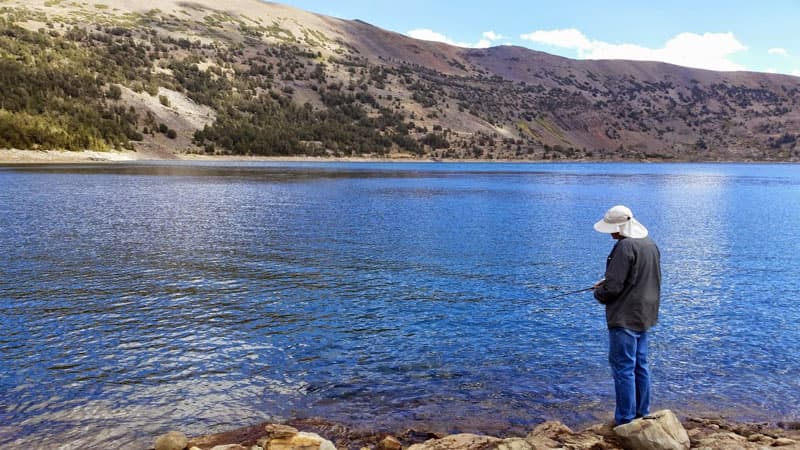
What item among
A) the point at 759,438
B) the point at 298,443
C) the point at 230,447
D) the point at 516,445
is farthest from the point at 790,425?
the point at 230,447

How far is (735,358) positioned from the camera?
1152cm

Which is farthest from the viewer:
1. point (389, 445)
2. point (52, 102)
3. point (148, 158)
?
point (148, 158)

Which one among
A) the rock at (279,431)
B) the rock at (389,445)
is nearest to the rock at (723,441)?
the rock at (389,445)

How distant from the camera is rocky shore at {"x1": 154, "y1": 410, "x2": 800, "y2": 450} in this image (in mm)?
7172

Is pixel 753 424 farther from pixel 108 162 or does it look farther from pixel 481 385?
pixel 108 162

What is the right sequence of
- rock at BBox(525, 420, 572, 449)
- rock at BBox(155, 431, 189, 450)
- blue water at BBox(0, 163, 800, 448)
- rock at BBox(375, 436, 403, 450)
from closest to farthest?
rock at BBox(525, 420, 572, 449)
rock at BBox(155, 431, 189, 450)
rock at BBox(375, 436, 403, 450)
blue water at BBox(0, 163, 800, 448)

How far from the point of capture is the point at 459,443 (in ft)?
24.8

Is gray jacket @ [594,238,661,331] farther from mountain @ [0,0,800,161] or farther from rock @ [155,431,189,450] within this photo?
mountain @ [0,0,800,161]

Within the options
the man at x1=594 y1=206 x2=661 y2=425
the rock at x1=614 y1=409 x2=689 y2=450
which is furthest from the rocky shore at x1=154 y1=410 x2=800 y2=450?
the man at x1=594 y1=206 x2=661 y2=425

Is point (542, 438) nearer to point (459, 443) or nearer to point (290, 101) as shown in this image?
point (459, 443)

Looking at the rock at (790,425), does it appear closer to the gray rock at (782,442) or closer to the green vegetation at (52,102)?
the gray rock at (782,442)

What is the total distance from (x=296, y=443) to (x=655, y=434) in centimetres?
418

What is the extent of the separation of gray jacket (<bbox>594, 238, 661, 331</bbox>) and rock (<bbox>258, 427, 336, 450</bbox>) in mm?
3846

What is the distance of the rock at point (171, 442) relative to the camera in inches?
299
